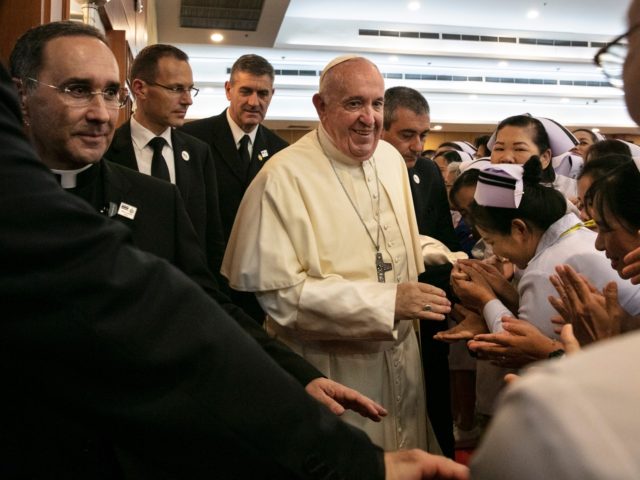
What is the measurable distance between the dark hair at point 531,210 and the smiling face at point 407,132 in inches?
48.4

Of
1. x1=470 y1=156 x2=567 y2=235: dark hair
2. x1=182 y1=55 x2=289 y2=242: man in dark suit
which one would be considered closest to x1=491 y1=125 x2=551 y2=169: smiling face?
x1=470 y1=156 x2=567 y2=235: dark hair

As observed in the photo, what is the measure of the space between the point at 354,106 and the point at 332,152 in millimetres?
222

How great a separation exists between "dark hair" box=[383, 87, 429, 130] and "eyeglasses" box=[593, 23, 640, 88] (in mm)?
2887

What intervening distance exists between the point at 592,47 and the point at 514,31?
2079 mm

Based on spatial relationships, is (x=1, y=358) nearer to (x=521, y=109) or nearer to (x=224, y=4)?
(x=224, y=4)

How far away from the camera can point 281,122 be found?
57.2ft

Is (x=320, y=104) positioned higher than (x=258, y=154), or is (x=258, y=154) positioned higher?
(x=320, y=104)

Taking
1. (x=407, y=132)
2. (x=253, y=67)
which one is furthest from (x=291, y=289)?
(x=253, y=67)

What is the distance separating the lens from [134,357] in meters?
0.88

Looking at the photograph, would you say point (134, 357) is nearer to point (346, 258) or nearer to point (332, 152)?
point (346, 258)

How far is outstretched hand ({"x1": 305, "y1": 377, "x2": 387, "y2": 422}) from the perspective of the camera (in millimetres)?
1659

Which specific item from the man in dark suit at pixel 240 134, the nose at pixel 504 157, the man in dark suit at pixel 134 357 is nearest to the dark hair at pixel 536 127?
the nose at pixel 504 157

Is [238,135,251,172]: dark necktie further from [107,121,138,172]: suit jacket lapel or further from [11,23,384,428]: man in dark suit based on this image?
[11,23,384,428]: man in dark suit

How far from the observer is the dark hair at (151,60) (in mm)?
3902
